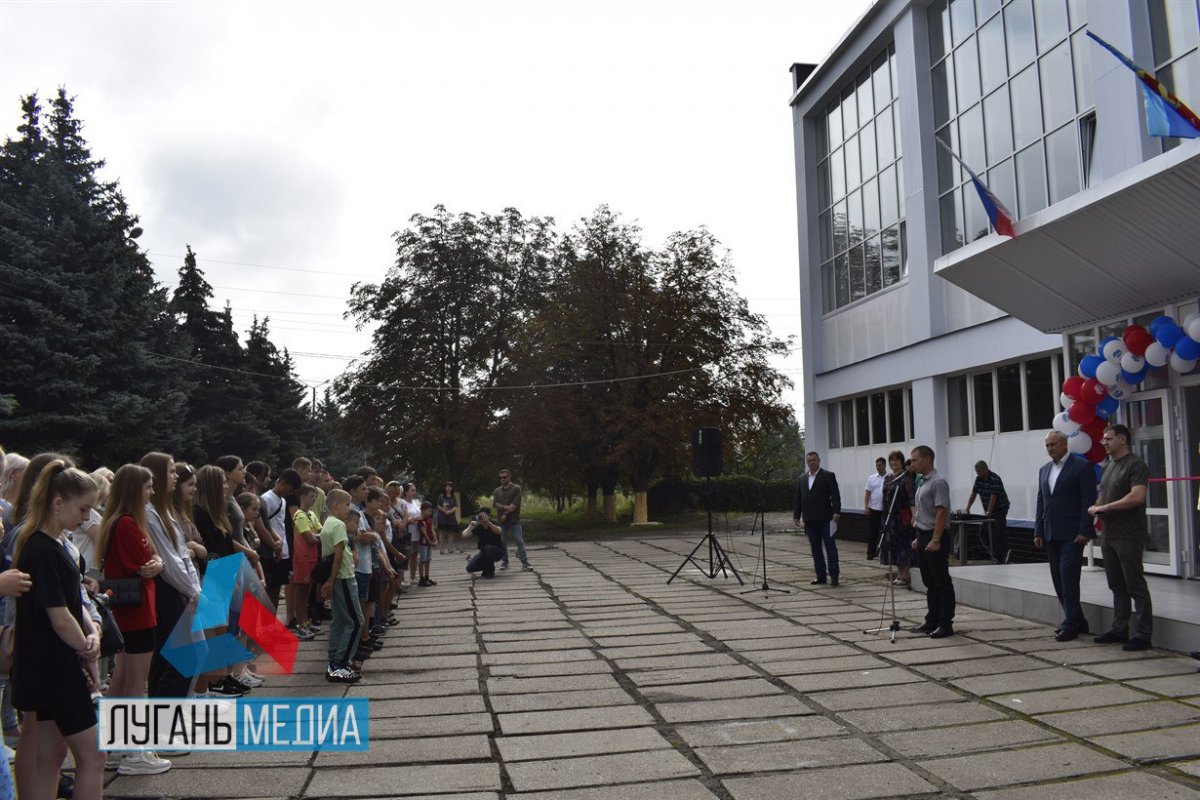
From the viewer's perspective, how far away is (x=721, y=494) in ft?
138

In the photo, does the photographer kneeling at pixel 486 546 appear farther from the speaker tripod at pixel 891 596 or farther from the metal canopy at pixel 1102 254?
the metal canopy at pixel 1102 254

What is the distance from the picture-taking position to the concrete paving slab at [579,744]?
5188mm

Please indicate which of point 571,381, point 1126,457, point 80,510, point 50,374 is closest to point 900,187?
point 1126,457

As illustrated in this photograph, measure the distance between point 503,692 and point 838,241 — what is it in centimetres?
1976

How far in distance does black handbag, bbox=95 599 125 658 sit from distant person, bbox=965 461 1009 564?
12809 mm

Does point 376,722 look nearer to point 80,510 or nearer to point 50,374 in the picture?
point 80,510

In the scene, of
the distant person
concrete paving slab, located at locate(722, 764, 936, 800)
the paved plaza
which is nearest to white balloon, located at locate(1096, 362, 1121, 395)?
the paved plaza

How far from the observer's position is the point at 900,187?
67.8 feet

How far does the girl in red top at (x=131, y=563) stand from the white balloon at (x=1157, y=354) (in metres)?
9.93

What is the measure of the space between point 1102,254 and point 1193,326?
1.19 metres

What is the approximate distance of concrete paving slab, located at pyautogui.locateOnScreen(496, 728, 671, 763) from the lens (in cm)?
519

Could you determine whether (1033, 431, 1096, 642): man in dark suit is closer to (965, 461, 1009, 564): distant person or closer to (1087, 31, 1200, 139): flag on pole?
(1087, 31, 1200, 139): flag on pole

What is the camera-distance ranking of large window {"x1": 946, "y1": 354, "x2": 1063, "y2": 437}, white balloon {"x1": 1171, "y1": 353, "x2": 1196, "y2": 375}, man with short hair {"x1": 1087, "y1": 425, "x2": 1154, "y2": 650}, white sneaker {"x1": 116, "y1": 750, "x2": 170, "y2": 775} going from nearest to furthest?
white sneaker {"x1": 116, "y1": 750, "x2": 170, "y2": 775}, man with short hair {"x1": 1087, "y1": 425, "x2": 1154, "y2": 650}, white balloon {"x1": 1171, "y1": 353, "x2": 1196, "y2": 375}, large window {"x1": 946, "y1": 354, "x2": 1063, "y2": 437}

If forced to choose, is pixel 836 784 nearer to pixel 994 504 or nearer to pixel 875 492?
pixel 994 504
